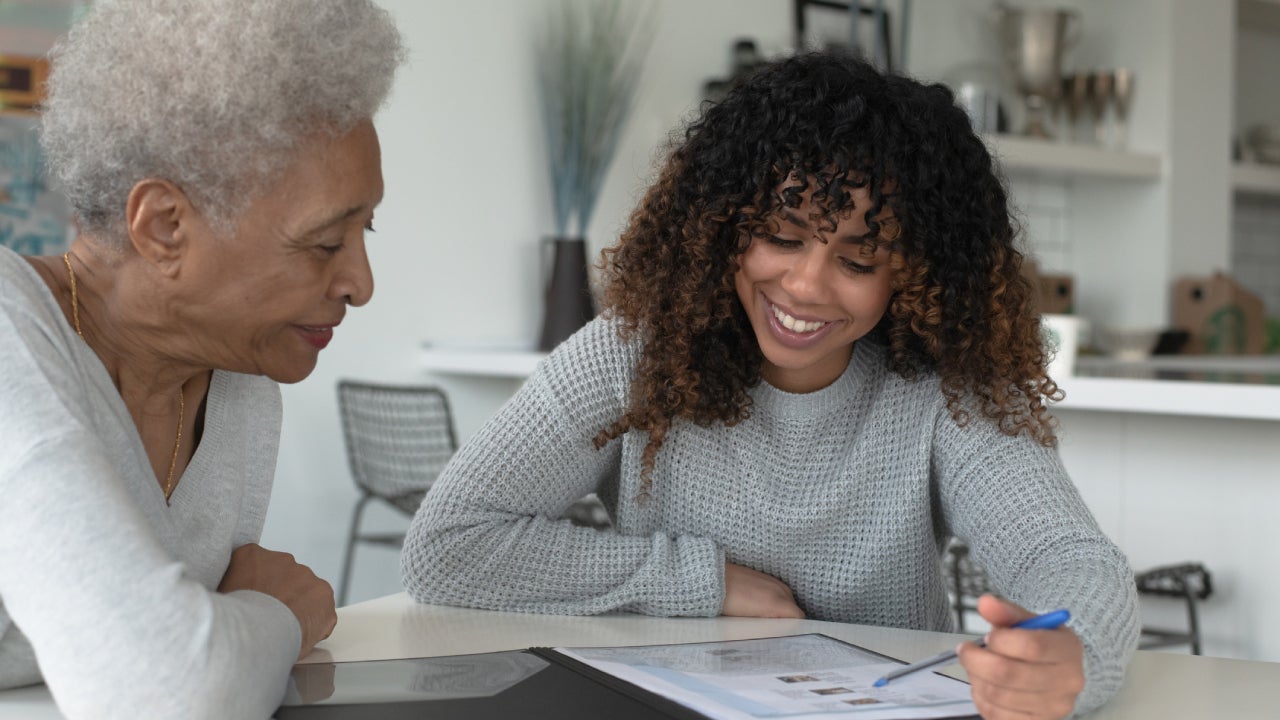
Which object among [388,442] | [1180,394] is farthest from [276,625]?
[388,442]

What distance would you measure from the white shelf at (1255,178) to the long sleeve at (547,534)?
477 cm

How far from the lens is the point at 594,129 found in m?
4.26

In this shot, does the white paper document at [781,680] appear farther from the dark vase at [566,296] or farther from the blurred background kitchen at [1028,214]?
the dark vase at [566,296]

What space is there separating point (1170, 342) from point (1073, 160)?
839 millimetres

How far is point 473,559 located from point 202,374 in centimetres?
37

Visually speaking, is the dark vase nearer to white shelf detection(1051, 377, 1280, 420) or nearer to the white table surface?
white shelf detection(1051, 377, 1280, 420)

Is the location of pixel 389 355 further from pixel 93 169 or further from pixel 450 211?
pixel 93 169

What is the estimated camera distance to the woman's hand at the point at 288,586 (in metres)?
1.08

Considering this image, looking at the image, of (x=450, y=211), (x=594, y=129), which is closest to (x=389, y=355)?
(x=450, y=211)

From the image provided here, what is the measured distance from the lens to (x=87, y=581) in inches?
30.3

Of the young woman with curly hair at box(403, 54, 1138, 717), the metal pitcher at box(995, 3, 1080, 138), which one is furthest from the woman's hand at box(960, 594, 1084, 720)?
the metal pitcher at box(995, 3, 1080, 138)

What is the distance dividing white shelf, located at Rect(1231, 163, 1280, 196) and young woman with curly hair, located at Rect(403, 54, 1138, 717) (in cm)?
456

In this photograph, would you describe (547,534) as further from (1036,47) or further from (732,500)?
(1036,47)

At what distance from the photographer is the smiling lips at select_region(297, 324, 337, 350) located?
0.99 metres
